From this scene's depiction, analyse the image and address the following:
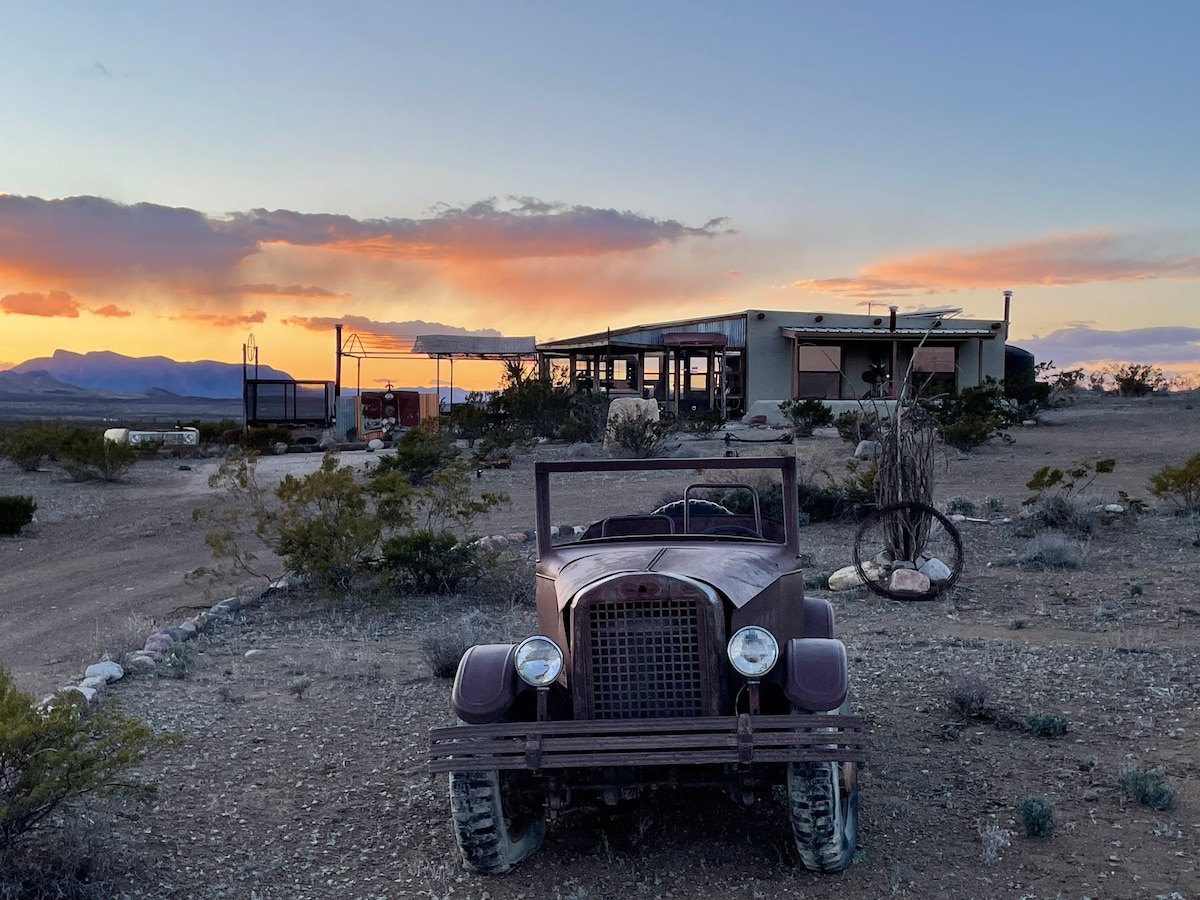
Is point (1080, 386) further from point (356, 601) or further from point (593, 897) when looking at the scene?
point (593, 897)

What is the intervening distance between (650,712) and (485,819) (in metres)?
0.80

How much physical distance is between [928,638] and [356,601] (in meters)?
5.56

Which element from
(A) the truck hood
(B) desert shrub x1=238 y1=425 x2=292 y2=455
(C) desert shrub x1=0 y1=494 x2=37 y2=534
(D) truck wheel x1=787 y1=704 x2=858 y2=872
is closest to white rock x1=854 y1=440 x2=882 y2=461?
(C) desert shrub x1=0 y1=494 x2=37 y2=534

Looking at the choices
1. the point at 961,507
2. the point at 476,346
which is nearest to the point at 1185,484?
the point at 961,507

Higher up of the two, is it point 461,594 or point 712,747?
point 712,747

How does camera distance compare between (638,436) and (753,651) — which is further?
(638,436)

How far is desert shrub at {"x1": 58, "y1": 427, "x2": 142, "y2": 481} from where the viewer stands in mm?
23719

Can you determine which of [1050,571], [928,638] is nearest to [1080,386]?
[1050,571]

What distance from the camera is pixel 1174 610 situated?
9719 millimetres

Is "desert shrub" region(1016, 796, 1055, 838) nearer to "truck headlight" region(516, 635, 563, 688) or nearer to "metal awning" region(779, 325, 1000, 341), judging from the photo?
"truck headlight" region(516, 635, 563, 688)

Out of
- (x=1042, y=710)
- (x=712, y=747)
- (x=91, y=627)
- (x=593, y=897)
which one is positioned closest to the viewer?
(x=712, y=747)

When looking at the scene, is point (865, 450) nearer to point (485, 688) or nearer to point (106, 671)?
point (106, 671)

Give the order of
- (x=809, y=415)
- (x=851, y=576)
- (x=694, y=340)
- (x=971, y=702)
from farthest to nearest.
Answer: (x=694, y=340) → (x=809, y=415) → (x=851, y=576) → (x=971, y=702)

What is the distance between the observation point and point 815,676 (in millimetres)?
4559
